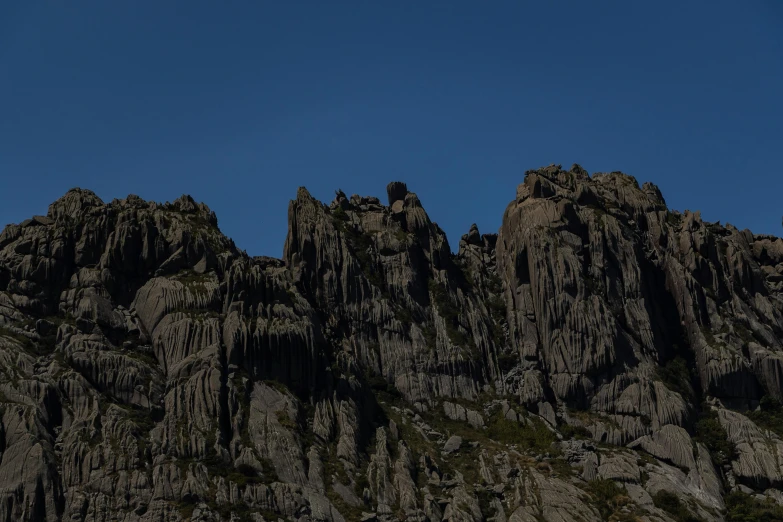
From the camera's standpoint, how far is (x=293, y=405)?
560 ft

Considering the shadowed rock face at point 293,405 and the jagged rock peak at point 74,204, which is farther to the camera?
the jagged rock peak at point 74,204

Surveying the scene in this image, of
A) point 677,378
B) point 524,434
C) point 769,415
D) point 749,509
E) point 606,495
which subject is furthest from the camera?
point 677,378

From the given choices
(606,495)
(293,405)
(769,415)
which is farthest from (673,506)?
(293,405)

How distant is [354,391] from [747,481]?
175 feet

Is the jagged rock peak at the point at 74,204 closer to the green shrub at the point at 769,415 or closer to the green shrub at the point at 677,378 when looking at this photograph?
the green shrub at the point at 677,378

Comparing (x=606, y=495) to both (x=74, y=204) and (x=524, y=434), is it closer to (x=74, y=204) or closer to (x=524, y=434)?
(x=524, y=434)

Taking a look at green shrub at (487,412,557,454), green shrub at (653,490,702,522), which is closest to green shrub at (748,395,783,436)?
green shrub at (653,490,702,522)

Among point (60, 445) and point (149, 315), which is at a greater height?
point (149, 315)

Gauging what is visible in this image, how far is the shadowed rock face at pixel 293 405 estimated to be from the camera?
154m

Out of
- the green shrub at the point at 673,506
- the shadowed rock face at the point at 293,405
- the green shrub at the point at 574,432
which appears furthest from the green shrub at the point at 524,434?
the green shrub at the point at 673,506

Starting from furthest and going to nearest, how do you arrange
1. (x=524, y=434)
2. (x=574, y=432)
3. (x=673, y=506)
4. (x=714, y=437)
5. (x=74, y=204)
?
(x=74, y=204) < (x=574, y=432) < (x=714, y=437) < (x=524, y=434) < (x=673, y=506)

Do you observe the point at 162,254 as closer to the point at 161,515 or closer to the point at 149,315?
the point at 149,315

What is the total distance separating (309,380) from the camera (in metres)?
176

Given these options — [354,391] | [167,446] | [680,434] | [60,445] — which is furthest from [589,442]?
[60,445]
